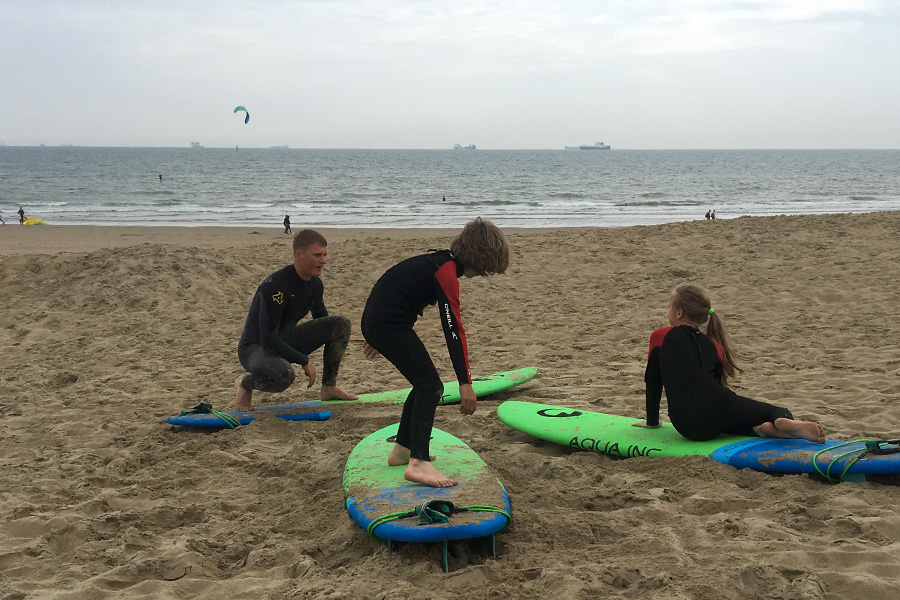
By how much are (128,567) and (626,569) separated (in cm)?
203

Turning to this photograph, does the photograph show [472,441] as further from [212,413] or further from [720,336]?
[212,413]

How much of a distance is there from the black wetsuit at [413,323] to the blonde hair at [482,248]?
0.10 meters

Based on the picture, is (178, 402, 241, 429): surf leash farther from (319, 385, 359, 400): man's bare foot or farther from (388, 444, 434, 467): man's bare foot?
(388, 444, 434, 467): man's bare foot

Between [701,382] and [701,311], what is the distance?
399 mm

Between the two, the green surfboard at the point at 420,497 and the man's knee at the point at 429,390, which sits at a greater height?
the man's knee at the point at 429,390

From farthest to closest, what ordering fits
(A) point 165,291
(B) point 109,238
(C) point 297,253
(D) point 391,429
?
(B) point 109,238, (A) point 165,291, (C) point 297,253, (D) point 391,429

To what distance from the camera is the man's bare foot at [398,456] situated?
3.72m

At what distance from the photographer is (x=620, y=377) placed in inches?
233

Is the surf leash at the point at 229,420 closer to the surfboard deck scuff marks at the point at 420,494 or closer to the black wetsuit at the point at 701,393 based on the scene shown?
the surfboard deck scuff marks at the point at 420,494

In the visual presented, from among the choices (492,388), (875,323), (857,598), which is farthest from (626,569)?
(875,323)

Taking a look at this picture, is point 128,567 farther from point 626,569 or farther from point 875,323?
point 875,323

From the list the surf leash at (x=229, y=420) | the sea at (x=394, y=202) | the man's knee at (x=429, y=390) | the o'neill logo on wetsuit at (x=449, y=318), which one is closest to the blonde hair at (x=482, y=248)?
the o'neill logo on wetsuit at (x=449, y=318)

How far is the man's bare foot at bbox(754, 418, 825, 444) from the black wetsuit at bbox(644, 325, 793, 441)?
0.06m

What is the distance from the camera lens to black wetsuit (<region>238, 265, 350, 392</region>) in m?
5.01
